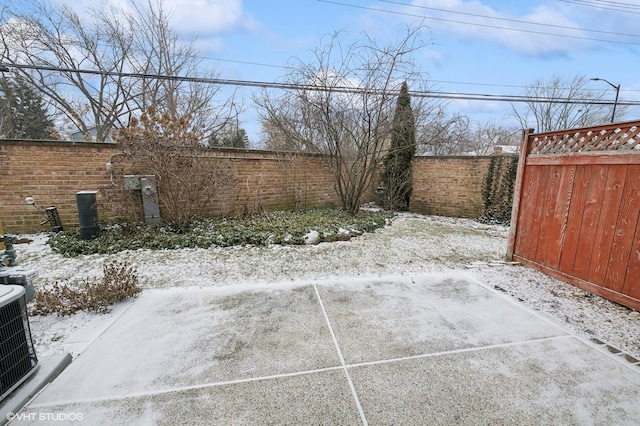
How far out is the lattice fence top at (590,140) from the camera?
2.76 meters

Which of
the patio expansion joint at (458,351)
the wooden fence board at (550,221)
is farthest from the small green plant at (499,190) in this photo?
the patio expansion joint at (458,351)

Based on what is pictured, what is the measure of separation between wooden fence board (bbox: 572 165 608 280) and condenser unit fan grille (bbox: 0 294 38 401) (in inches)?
202

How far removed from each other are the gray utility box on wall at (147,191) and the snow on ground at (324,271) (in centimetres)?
128

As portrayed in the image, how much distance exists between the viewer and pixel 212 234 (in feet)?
16.6

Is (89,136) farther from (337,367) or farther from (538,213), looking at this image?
(538,213)

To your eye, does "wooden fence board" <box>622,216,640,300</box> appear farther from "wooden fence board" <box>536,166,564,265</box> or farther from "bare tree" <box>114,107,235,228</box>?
"bare tree" <box>114,107,235,228</box>

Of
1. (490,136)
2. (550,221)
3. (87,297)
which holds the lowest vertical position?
(87,297)

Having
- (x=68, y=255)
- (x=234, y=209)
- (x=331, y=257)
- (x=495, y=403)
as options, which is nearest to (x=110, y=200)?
(x=68, y=255)

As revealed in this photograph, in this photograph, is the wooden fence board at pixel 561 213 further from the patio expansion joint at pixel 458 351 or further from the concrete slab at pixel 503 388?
the concrete slab at pixel 503 388

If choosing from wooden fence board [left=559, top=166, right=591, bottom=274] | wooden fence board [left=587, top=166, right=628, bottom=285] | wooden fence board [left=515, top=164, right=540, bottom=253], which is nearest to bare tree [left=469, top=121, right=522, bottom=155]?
wooden fence board [left=515, top=164, right=540, bottom=253]

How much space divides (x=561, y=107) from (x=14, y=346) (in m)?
22.6

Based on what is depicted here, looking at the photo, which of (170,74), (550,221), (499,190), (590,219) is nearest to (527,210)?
(550,221)

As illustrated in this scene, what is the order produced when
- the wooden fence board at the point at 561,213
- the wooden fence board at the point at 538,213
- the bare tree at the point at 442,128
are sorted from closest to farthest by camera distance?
the wooden fence board at the point at 561,213 < the wooden fence board at the point at 538,213 < the bare tree at the point at 442,128

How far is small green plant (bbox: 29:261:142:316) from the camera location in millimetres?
2578
